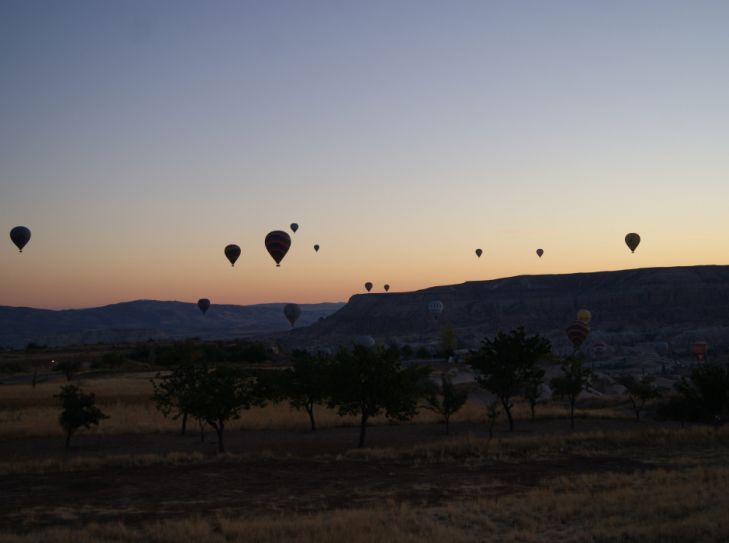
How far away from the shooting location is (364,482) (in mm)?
25578

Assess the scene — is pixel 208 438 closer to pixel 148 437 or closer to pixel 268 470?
pixel 148 437

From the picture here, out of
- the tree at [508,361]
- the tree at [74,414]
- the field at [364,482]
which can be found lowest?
the field at [364,482]

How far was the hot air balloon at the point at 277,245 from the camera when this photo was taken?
65581 mm

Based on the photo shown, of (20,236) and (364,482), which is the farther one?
(20,236)

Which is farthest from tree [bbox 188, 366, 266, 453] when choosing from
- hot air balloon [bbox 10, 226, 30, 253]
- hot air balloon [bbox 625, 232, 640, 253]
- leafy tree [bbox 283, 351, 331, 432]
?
hot air balloon [bbox 625, 232, 640, 253]

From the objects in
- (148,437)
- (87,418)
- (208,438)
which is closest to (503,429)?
(208,438)

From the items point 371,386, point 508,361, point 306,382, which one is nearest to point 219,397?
point 371,386

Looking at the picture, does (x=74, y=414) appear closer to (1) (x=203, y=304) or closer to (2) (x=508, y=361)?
(2) (x=508, y=361)

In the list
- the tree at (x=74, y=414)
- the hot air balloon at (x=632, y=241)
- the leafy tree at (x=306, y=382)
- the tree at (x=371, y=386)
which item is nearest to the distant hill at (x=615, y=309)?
the hot air balloon at (x=632, y=241)

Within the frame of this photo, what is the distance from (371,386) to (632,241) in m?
65.2

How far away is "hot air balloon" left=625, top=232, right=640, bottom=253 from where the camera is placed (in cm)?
8944

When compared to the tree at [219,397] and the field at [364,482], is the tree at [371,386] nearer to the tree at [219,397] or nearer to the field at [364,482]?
the field at [364,482]

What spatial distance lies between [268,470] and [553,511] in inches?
507

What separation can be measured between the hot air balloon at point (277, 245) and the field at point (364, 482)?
76.2 ft
